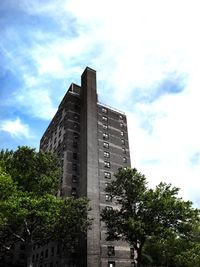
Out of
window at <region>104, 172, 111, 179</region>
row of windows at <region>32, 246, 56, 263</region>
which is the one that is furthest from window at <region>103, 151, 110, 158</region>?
row of windows at <region>32, 246, 56, 263</region>

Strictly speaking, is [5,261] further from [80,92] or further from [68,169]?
[80,92]

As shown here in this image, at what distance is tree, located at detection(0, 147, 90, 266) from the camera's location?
30406 millimetres

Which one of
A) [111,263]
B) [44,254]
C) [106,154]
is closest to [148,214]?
[111,263]

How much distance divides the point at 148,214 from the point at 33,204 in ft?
51.6

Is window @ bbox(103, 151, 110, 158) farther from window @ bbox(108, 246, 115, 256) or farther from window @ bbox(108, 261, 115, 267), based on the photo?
window @ bbox(108, 261, 115, 267)

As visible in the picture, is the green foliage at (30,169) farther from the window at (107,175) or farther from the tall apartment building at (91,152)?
the window at (107,175)

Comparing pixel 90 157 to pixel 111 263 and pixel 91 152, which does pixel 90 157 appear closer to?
pixel 91 152

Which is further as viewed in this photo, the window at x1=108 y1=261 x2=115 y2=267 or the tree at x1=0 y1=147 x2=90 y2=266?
the window at x1=108 y1=261 x2=115 y2=267

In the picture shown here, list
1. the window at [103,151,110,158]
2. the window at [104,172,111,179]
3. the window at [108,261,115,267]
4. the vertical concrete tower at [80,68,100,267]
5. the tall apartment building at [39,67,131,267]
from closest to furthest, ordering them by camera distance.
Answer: the vertical concrete tower at [80,68,100,267], the window at [108,261,115,267], the tall apartment building at [39,67,131,267], the window at [104,172,111,179], the window at [103,151,110,158]

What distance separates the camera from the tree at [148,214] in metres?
37.4

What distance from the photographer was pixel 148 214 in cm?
3847

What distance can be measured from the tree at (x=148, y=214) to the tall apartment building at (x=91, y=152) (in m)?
18.7

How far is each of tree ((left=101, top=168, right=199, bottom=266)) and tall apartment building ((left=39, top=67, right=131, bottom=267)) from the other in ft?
61.4

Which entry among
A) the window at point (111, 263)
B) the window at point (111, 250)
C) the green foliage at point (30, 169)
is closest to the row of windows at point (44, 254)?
the window at point (111, 250)
